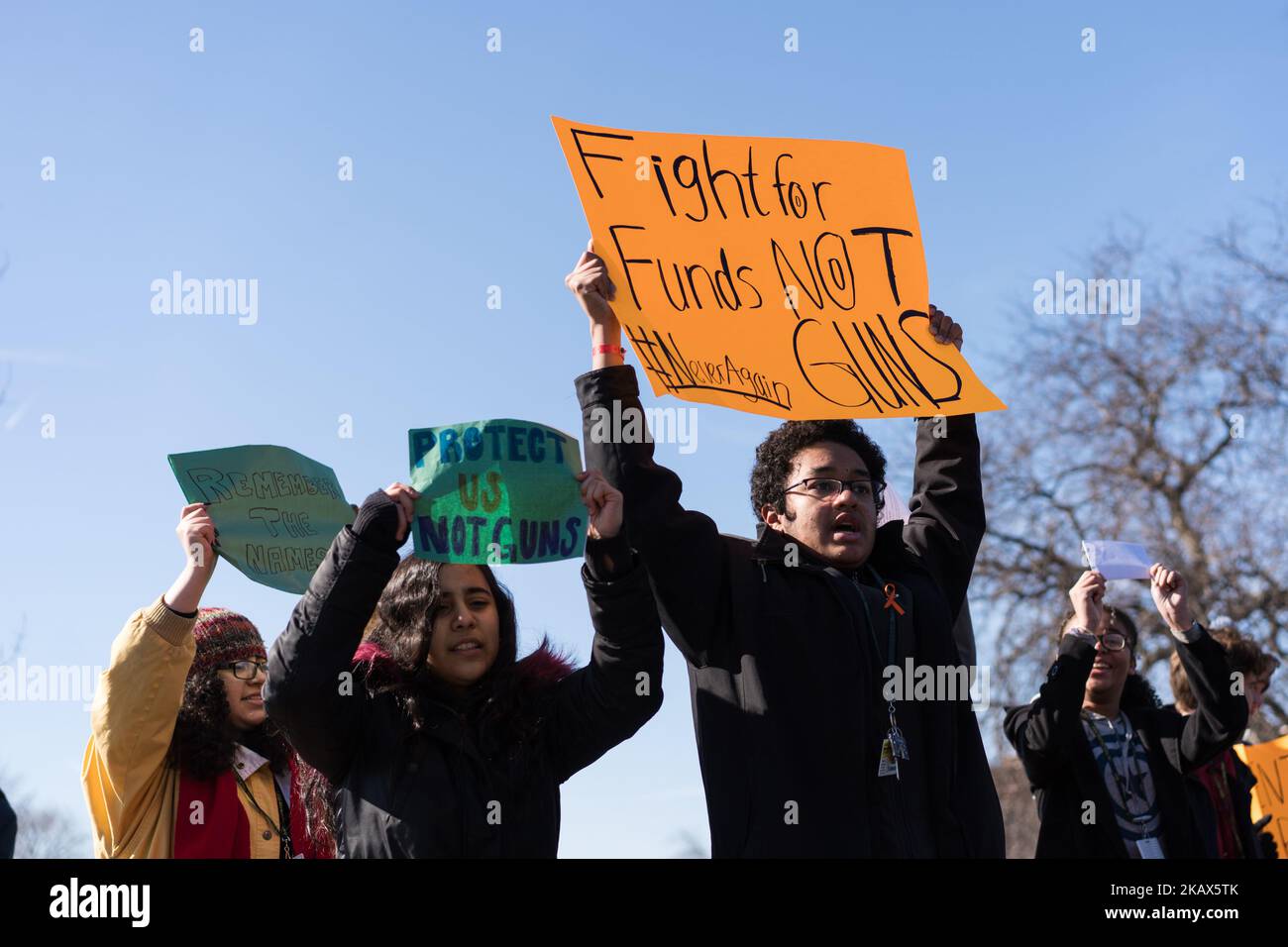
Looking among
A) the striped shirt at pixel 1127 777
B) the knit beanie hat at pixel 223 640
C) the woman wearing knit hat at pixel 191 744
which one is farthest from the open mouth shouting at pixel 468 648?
the striped shirt at pixel 1127 777

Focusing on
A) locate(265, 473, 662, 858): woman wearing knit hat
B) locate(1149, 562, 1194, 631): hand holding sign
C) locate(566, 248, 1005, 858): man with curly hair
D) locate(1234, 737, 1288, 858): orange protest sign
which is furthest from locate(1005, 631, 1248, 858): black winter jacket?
locate(265, 473, 662, 858): woman wearing knit hat

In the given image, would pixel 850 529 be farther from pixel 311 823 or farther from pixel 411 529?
pixel 311 823

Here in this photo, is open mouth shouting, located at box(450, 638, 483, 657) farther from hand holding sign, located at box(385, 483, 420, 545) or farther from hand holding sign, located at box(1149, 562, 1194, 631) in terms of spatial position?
hand holding sign, located at box(1149, 562, 1194, 631)

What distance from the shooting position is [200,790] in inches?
161

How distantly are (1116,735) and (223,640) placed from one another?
9.48 feet

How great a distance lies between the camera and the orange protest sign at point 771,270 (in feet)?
13.1

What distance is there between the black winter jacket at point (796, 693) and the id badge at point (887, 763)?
0.05 feet

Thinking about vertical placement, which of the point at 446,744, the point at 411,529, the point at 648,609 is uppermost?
the point at 411,529

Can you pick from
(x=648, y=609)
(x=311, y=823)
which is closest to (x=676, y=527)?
(x=648, y=609)

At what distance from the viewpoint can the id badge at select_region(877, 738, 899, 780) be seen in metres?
3.54

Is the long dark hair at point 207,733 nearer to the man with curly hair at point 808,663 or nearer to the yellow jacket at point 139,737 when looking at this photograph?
the yellow jacket at point 139,737
